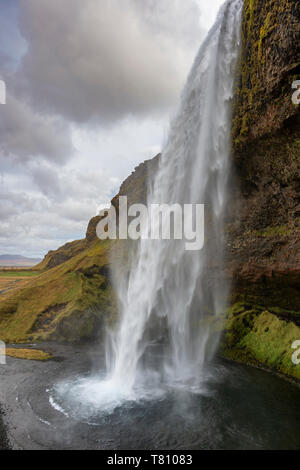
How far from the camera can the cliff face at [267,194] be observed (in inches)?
471

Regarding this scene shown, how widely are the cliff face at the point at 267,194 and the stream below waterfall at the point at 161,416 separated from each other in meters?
3.04

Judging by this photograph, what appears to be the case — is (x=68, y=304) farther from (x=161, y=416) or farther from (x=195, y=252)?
(x=161, y=416)

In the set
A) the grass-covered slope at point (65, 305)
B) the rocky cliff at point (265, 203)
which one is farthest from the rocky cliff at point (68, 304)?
the rocky cliff at point (265, 203)

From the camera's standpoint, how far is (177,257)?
17.3m

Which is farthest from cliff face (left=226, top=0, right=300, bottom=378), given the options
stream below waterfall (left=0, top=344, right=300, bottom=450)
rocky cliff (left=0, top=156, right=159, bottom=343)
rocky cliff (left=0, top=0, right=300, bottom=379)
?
rocky cliff (left=0, top=156, right=159, bottom=343)

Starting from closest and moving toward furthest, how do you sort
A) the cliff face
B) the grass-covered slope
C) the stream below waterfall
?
the stream below waterfall, the cliff face, the grass-covered slope

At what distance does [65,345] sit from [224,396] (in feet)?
35.0

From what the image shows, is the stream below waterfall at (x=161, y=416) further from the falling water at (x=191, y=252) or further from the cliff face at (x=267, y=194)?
the falling water at (x=191, y=252)

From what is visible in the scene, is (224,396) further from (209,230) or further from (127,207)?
(127,207)

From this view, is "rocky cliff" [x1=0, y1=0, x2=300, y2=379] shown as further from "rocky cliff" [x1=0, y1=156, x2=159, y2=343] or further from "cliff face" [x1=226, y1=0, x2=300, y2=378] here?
"rocky cliff" [x1=0, y1=156, x2=159, y2=343]

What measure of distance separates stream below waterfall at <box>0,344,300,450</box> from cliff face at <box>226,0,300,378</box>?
3.04 meters

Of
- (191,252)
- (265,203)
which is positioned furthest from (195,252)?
(265,203)

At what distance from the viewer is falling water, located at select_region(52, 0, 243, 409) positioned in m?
15.2

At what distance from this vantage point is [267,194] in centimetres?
1462
